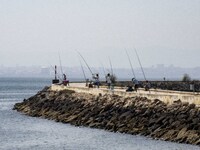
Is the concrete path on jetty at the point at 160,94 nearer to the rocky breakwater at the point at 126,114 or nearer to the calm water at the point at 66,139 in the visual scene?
the rocky breakwater at the point at 126,114

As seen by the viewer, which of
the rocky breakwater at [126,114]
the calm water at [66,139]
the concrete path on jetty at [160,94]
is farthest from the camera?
the concrete path on jetty at [160,94]

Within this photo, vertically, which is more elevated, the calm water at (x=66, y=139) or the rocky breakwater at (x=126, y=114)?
the rocky breakwater at (x=126, y=114)

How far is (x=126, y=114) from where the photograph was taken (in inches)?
1636

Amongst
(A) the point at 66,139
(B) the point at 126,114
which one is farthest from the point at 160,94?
(A) the point at 66,139

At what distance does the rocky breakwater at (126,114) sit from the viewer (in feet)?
113

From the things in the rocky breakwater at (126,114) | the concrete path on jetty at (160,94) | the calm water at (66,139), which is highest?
the concrete path on jetty at (160,94)

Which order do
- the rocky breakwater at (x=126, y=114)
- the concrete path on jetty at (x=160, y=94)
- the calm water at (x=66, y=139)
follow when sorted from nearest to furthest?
1. the calm water at (x=66, y=139)
2. the rocky breakwater at (x=126, y=114)
3. the concrete path on jetty at (x=160, y=94)

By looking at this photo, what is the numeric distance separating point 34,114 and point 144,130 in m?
20.0

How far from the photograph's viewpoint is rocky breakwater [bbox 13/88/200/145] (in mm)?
34469

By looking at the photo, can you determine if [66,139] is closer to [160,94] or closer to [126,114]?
[126,114]

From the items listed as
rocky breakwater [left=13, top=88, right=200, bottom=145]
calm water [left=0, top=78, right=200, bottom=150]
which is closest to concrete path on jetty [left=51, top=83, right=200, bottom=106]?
rocky breakwater [left=13, top=88, right=200, bottom=145]

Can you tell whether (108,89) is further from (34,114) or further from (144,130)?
(144,130)

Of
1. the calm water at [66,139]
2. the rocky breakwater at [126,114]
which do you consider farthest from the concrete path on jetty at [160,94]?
the calm water at [66,139]

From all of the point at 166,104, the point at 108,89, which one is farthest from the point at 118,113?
the point at 108,89
